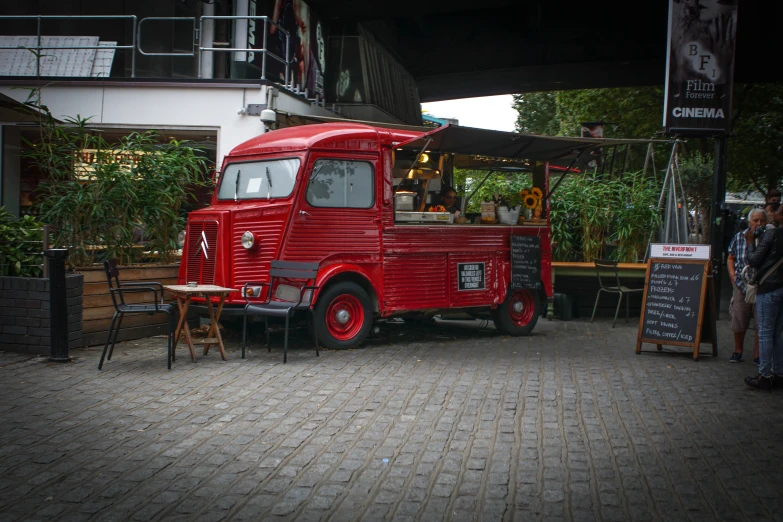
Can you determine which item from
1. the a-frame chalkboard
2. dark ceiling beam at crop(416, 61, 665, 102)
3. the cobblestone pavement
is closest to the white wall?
the cobblestone pavement

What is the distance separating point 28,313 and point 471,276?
542 cm

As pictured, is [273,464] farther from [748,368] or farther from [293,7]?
[293,7]

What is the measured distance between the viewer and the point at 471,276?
11.6m

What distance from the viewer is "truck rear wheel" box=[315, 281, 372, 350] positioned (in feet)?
33.2

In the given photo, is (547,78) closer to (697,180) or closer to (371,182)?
(697,180)

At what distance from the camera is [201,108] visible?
47.6 ft

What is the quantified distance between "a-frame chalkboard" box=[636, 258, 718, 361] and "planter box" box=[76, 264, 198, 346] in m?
5.60

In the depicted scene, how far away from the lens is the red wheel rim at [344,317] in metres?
10.3

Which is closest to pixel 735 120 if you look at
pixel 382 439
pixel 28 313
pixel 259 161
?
pixel 259 161

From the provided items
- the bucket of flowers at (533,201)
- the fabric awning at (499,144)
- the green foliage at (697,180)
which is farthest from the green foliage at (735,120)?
the bucket of flowers at (533,201)

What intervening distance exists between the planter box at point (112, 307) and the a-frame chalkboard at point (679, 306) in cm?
560

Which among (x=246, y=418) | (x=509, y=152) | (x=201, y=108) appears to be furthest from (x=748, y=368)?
(x=201, y=108)

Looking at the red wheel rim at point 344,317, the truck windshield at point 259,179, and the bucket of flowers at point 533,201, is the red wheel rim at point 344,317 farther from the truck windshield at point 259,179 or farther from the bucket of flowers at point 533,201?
the bucket of flowers at point 533,201

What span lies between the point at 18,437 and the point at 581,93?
29.6 meters
